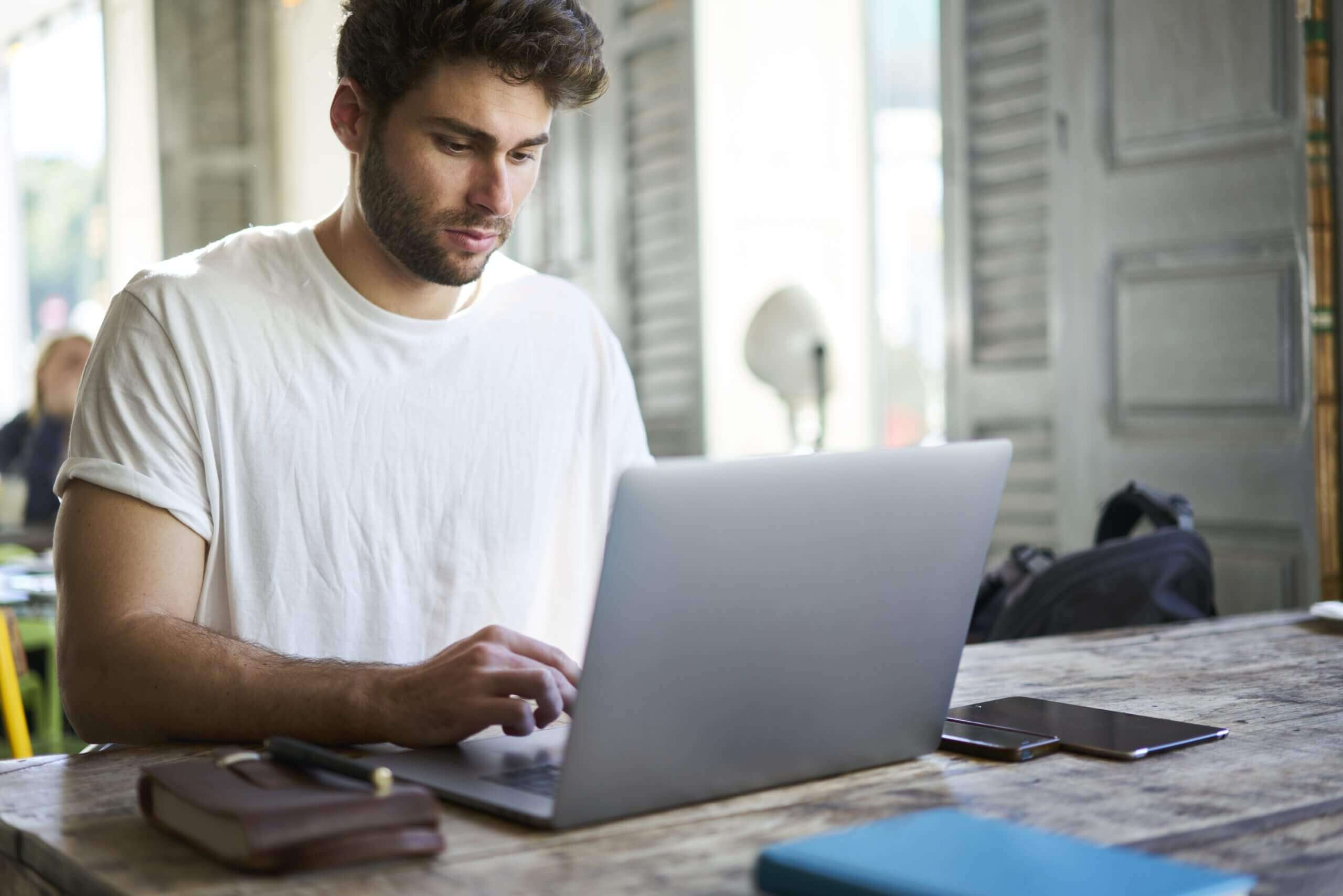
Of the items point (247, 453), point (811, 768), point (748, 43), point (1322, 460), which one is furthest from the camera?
point (748, 43)

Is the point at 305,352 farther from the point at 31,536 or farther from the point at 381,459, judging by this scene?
the point at 31,536

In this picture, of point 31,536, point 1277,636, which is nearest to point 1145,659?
point 1277,636

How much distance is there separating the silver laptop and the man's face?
26.1 inches

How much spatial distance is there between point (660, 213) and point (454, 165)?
91.8 inches

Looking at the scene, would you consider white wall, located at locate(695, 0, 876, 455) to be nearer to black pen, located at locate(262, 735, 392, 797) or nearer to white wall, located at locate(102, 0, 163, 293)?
black pen, located at locate(262, 735, 392, 797)

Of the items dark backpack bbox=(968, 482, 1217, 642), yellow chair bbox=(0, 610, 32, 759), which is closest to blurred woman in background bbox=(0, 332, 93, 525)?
yellow chair bbox=(0, 610, 32, 759)

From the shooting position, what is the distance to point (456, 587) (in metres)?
1.65

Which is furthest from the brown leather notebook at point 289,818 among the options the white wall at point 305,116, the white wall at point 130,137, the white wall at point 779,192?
the white wall at point 130,137

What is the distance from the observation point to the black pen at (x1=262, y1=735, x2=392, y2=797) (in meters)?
0.87

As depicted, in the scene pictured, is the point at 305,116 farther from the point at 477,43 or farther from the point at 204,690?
the point at 204,690

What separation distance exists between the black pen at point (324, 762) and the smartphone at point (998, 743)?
0.45m

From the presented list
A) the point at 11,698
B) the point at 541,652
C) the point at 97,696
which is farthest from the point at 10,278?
Answer: the point at 541,652

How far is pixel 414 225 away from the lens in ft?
5.22

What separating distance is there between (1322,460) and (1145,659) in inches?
36.1
